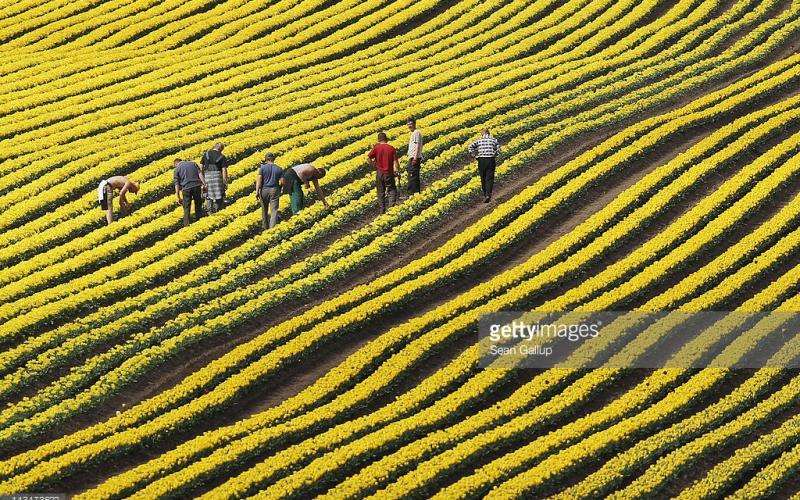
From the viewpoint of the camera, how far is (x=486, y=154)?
3066 centimetres

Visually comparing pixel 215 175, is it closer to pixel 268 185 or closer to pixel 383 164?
pixel 268 185

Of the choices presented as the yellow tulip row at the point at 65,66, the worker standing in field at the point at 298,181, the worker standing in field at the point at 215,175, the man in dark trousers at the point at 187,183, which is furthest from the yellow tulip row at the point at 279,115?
the yellow tulip row at the point at 65,66

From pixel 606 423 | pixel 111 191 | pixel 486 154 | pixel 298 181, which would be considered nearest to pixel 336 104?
pixel 298 181

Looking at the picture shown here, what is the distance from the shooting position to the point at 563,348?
24766 mm

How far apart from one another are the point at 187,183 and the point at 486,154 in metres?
6.74

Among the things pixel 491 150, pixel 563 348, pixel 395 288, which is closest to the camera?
pixel 563 348

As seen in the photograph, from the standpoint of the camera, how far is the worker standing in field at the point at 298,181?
1173 inches

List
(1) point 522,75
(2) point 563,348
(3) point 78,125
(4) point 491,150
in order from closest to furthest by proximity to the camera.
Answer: (2) point 563,348 → (4) point 491,150 → (3) point 78,125 → (1) point 522,75

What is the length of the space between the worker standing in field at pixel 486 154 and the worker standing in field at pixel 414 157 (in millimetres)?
1220

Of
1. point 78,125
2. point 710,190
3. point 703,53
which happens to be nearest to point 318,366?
point 710,190

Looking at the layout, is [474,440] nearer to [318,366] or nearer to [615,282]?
[318,366]

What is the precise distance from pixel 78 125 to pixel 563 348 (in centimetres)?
1797

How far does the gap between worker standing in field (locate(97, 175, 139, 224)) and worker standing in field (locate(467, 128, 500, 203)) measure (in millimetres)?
7815

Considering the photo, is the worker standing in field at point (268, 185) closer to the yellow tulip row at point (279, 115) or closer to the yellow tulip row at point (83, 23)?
the yellow tulip row at point (279, 115)
